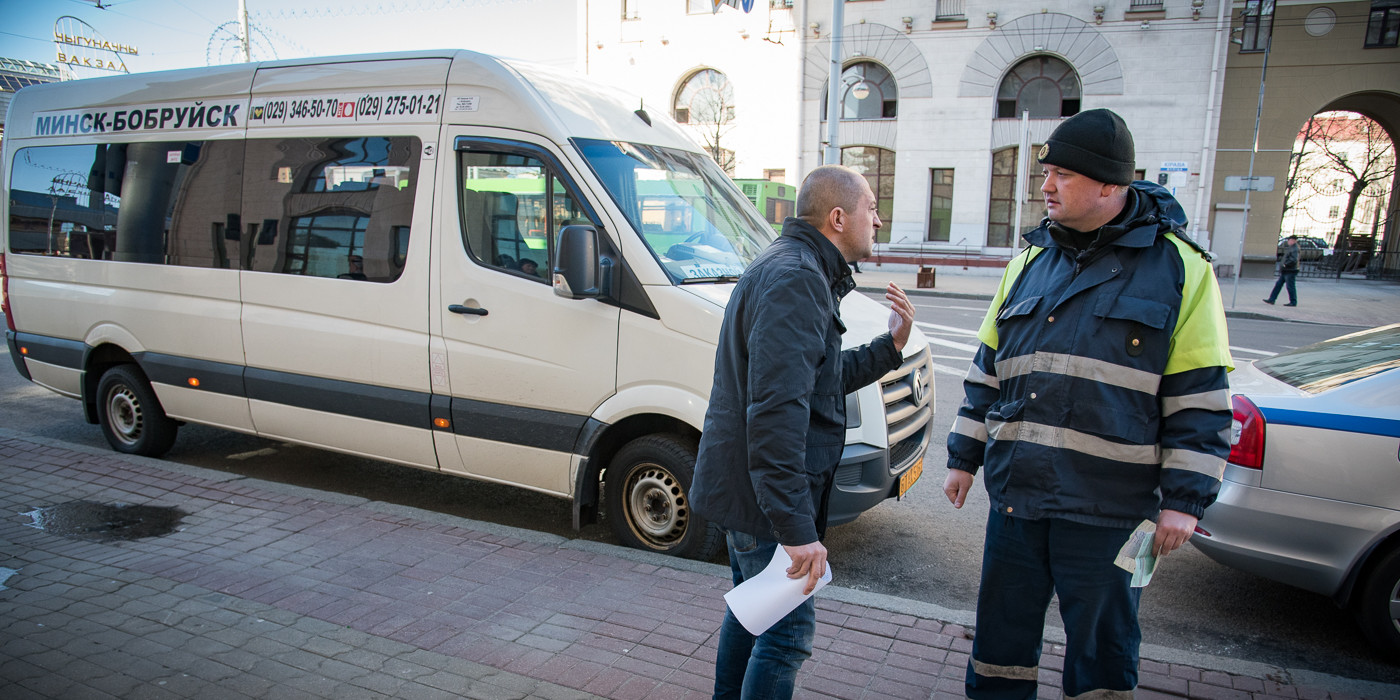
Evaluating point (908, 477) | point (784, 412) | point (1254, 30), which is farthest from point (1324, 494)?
point (1254, 30)

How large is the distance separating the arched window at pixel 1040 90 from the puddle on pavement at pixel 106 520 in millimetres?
28311

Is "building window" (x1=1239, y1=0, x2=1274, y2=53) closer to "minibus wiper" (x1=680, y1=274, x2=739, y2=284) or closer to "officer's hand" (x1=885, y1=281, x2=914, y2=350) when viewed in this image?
"minibus wiper" (x1=680, y1=274, x2=739, y2=284)

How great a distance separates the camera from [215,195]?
594 centimetres

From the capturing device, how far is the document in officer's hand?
2443 millimetres

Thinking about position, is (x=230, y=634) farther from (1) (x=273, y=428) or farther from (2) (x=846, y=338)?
(2) (x=846, y=338)

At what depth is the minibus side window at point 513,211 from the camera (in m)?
4.70

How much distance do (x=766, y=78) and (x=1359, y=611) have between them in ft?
97.5

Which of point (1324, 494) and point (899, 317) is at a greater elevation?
point (899, 317)

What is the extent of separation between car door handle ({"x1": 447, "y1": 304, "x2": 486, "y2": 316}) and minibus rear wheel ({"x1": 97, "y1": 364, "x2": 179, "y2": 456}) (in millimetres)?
3085

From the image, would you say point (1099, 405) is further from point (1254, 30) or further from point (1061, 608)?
point (1254, 30)

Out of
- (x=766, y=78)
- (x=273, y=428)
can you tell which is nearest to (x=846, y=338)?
(x=273, y=428)

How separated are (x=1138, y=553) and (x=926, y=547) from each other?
275cm

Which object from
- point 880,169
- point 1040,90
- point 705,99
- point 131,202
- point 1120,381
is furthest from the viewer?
point 705,99

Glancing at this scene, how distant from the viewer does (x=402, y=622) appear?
377 centimetres
